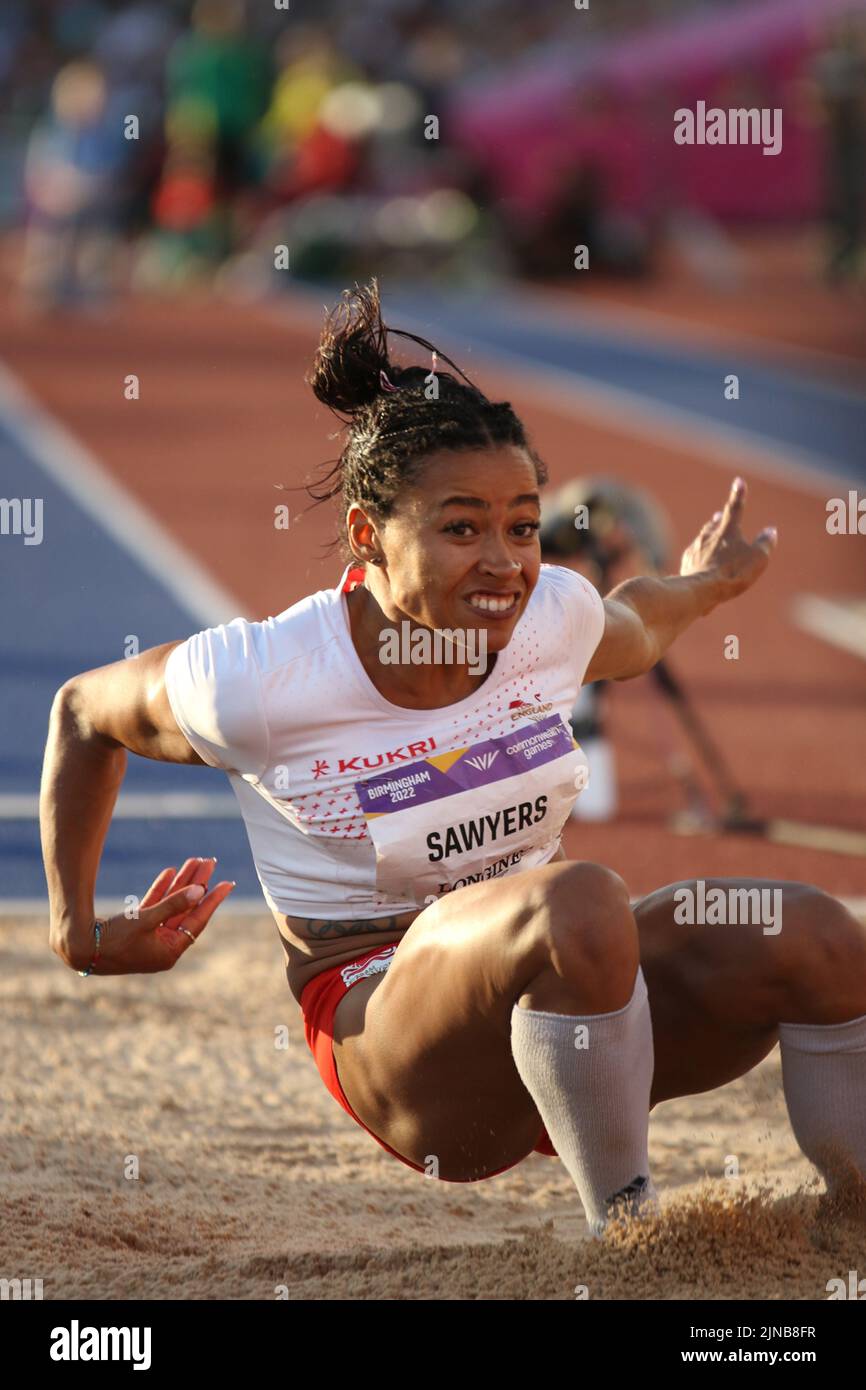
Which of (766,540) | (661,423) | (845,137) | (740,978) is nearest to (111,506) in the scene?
(661,423)

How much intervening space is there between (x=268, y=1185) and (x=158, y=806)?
257 centimetres

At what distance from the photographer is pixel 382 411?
9.85 ft

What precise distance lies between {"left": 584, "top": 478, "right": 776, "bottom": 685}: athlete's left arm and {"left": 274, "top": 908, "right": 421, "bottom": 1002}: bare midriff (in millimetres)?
527

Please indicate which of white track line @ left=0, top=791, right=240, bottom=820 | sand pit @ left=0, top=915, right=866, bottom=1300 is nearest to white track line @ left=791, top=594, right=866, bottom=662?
white track line @ left=0, top=791, right=240, bottom=820

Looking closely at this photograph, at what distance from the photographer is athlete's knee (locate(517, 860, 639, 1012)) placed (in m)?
2.67

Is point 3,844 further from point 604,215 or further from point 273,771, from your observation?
point 604,215

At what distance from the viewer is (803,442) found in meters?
12.3

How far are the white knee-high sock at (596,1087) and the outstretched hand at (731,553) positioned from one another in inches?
36.8

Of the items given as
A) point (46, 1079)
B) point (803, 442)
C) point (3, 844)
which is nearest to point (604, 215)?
point (803, 442)

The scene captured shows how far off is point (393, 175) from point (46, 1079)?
14814 mm

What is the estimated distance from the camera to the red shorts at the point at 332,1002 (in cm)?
305

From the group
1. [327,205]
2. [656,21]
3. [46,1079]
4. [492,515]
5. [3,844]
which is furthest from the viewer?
[656,21]

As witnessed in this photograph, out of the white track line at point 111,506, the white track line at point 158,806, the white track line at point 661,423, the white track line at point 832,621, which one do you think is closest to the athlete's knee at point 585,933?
the white track line at point 158,806

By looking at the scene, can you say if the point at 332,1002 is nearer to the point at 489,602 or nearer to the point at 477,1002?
the point at 477,1002
